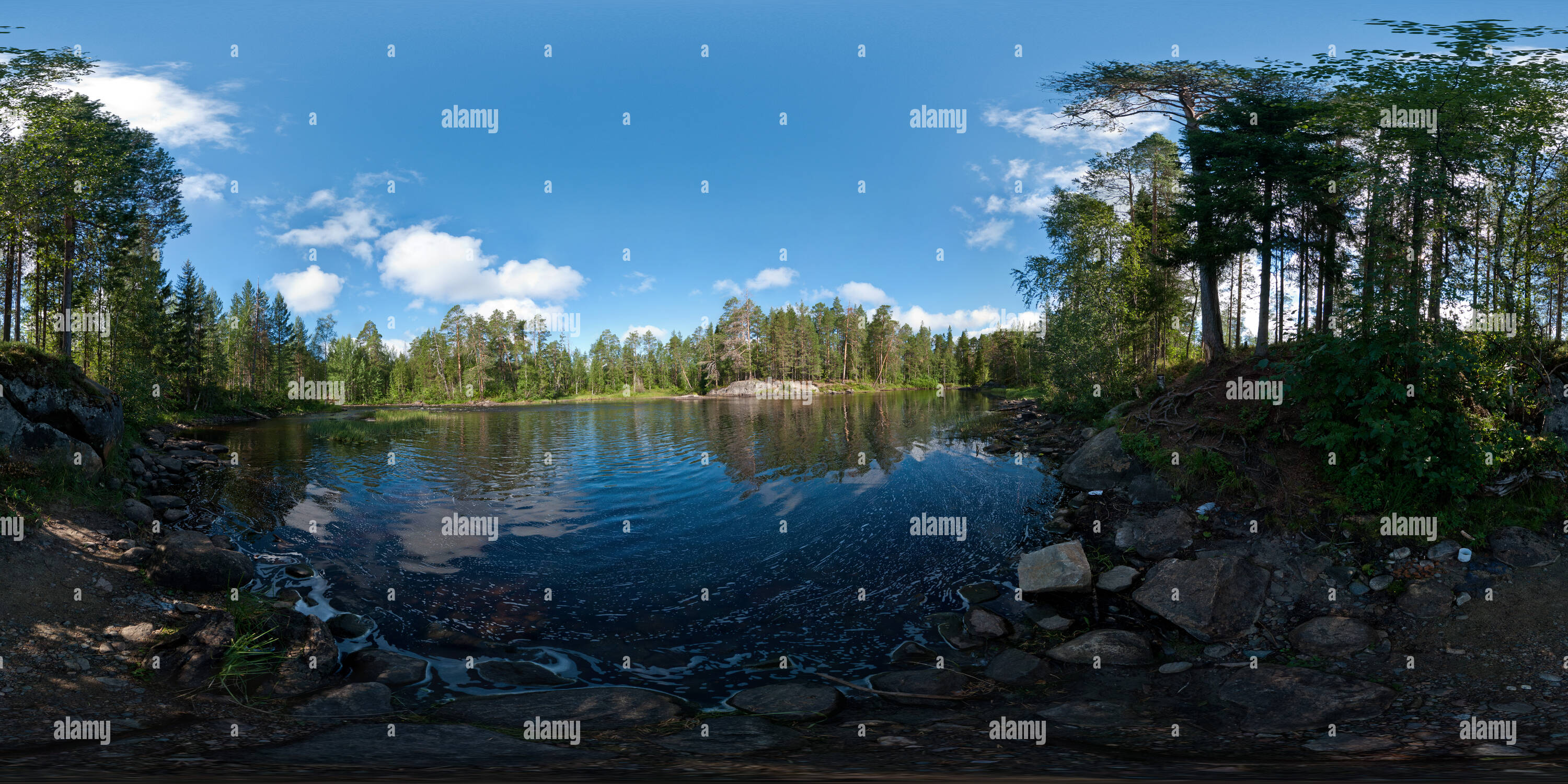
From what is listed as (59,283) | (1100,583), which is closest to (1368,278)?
(1100,583)

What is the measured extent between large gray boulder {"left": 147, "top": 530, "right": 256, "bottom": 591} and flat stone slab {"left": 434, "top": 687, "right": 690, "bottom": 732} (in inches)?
254

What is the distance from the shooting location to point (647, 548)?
45.8 ft

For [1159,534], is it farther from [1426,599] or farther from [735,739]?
[735,739]

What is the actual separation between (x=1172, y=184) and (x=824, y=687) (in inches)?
1373

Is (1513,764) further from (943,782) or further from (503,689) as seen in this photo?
(503,689)

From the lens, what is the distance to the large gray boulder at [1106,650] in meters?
Result: 7.99

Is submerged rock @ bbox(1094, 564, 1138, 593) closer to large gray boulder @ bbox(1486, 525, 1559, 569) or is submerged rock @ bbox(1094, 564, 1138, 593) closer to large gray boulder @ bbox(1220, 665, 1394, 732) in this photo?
large gray boulder @ bbox(1220, 665, 1394, 732)

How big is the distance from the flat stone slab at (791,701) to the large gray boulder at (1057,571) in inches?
191

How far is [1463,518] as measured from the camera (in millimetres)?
9438

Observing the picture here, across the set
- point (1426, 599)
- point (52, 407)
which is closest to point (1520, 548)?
point (1426, 599)

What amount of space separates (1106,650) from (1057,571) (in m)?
2.30

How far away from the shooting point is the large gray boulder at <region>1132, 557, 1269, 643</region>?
8.77 metres

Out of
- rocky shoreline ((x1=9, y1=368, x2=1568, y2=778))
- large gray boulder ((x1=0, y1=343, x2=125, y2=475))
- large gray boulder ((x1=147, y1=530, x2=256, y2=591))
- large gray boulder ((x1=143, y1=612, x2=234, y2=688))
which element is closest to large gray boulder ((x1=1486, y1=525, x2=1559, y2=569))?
rocky shoreline ((x1=9, y1=368, x2=1568, y2=778))

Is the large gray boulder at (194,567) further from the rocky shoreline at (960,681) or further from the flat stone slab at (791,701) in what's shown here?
the flat stone slab at (791,701)
